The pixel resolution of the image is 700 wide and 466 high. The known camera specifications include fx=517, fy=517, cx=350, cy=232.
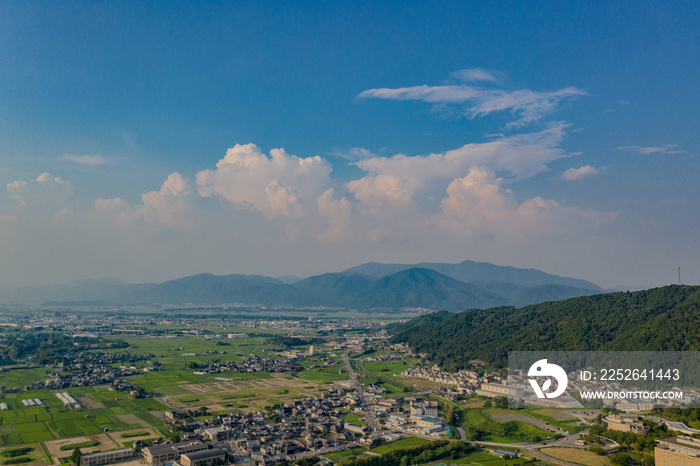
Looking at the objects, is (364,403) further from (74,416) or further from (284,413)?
(74,416)

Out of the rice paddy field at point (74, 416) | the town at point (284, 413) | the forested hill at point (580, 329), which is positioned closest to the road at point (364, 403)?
the town at point (284, 413)

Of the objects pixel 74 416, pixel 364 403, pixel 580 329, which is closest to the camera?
pixel 74 416

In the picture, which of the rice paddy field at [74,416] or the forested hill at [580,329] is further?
the forested hill at [580,329]

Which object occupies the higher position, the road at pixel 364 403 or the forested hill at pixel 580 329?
the forested hill at pixel 580 329

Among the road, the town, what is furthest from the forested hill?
the road

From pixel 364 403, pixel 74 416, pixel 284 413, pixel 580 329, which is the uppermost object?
pixel 580 329

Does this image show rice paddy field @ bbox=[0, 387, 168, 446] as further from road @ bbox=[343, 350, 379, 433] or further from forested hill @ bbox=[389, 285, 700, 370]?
forested hill @ bbox=[389, 285, 700, 370]

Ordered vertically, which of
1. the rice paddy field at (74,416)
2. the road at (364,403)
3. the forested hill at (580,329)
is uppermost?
the forested hill at (580,329)

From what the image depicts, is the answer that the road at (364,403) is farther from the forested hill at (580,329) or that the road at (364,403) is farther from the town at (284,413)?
the forested hill at (580,329)

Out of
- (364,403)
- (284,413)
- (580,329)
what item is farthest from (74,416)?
(580,329)
